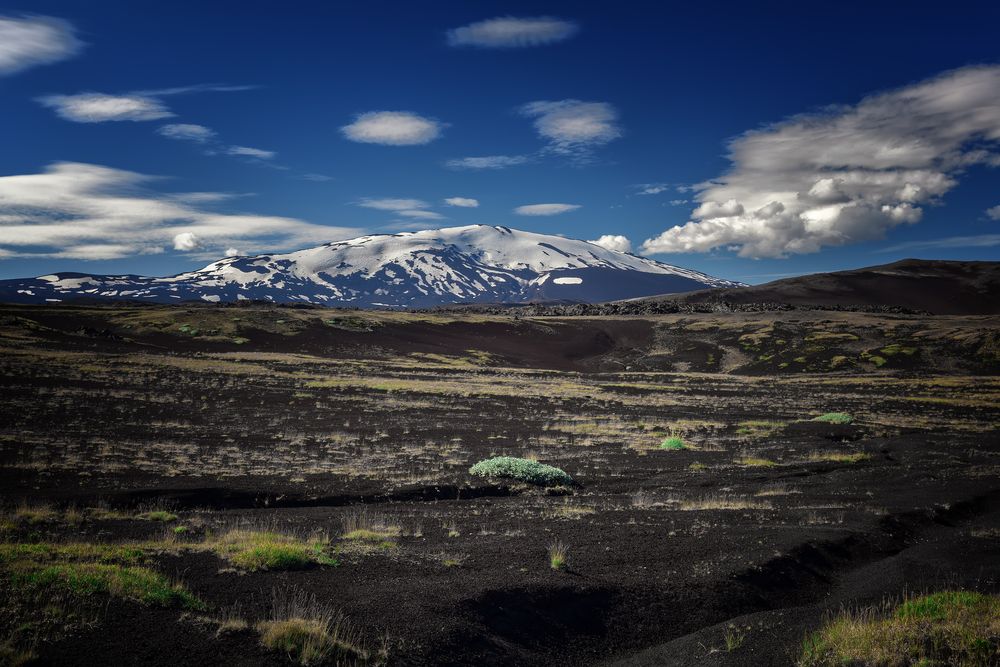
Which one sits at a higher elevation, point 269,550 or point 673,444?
point 269,550

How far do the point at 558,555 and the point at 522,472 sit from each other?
32.2 ft

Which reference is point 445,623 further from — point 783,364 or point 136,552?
point 783,364

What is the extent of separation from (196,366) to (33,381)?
2230 centimetres

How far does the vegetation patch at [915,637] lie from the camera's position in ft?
25.2

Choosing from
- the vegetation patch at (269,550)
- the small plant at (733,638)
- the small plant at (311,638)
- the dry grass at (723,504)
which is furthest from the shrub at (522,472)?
the small plant at (311,638)

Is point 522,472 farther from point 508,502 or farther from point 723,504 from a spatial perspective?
point 723,504

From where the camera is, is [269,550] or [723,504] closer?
[269,550]

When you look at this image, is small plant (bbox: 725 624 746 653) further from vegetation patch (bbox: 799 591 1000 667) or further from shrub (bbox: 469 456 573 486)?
shrub (bbox: 469 456 573 486)

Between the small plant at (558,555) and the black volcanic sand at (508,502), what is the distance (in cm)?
23

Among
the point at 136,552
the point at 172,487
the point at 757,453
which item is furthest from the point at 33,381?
the point at 757,453

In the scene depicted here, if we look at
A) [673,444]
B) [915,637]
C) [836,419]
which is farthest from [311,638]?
[836,419]

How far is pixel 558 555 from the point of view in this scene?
12.4 meters

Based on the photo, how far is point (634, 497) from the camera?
773 inches

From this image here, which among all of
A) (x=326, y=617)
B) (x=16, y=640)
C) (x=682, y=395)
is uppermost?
(x=16, y=640)
